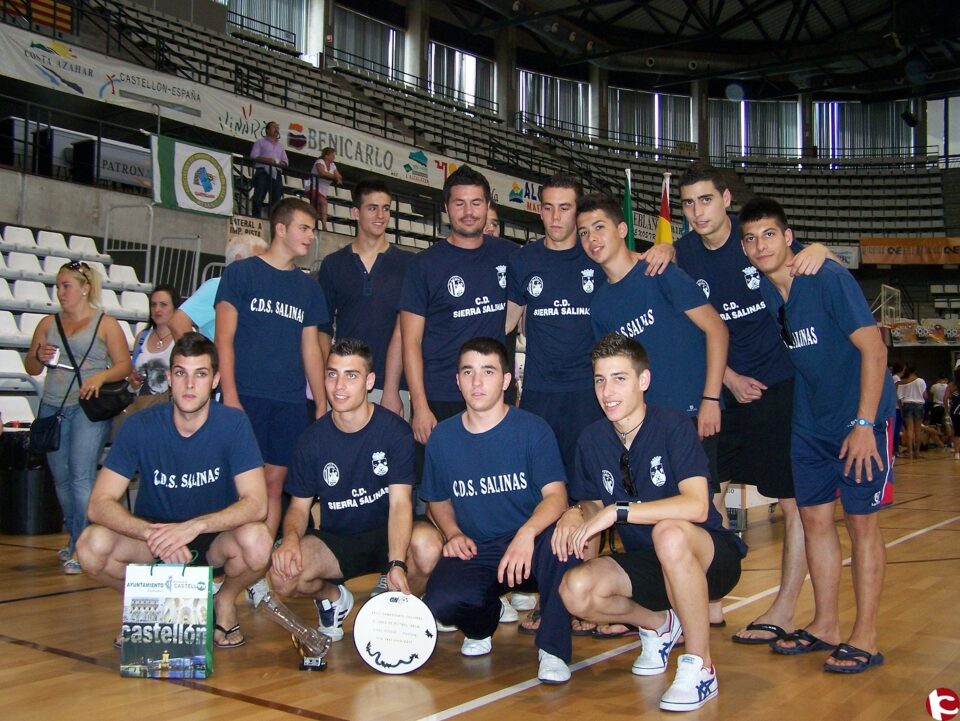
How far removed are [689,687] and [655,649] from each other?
452 millimetres

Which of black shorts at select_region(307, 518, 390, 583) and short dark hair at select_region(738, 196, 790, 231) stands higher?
short dark hair at select_region(738, 196, 790, 231)

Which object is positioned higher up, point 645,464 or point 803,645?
point 645,464

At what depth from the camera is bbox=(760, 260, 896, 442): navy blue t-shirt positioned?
3.29 metres

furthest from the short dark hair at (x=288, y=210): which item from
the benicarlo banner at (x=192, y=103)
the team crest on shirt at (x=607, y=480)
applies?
the benicarlo banner at (x=192, y=103)

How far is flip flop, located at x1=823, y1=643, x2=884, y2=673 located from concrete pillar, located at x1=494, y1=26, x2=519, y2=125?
22.7 m

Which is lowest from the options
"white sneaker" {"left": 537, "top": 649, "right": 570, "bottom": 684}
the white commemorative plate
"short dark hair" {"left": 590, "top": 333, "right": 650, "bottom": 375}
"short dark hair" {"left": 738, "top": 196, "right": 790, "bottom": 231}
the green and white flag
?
"white sneaker" {"left": 537, "top": 649, "right": 570, "bottom": 684}

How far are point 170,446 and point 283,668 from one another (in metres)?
0.95

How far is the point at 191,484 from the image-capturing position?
349cm

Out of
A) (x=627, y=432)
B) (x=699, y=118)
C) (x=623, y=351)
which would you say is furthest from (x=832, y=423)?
(x=699, y=118)

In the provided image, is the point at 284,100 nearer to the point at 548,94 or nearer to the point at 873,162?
the point at 548,94

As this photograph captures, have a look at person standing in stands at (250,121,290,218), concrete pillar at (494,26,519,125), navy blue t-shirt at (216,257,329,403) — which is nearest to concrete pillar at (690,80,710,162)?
concrete pillar at (494,26,519,125)

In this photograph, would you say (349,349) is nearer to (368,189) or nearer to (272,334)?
(272,334)

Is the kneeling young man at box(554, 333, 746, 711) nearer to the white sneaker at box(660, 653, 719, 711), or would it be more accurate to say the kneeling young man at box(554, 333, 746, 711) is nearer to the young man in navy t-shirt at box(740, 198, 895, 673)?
the white sneaker at box(660, 653, 719, 711)

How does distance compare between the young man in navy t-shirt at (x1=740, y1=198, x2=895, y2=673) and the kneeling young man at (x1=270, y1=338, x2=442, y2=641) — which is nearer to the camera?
the young man in navy t-shirt at (x1=740, y1=198, x2=895, y2=673)
